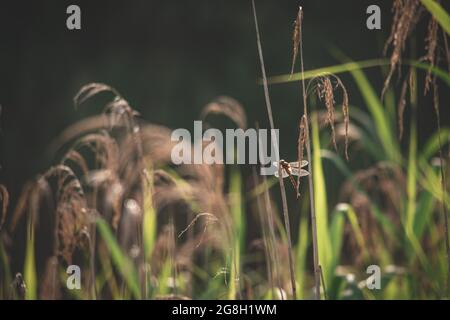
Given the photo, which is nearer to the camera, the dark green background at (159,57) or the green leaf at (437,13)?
the green leaf at (437,13)

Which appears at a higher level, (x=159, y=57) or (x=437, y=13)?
(x=159, y=57)

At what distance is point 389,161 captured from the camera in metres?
2.22

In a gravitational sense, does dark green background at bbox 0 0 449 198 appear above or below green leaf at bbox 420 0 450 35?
above

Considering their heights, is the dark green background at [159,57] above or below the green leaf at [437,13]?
above

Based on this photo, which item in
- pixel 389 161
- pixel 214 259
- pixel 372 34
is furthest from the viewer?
pixel 372 34

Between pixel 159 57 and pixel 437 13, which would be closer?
pixel 437 13

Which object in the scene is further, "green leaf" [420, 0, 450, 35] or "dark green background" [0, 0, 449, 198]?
"dark green background" [0, 0, 449, 198]

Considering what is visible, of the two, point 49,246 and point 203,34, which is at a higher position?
Result: point 203,34
